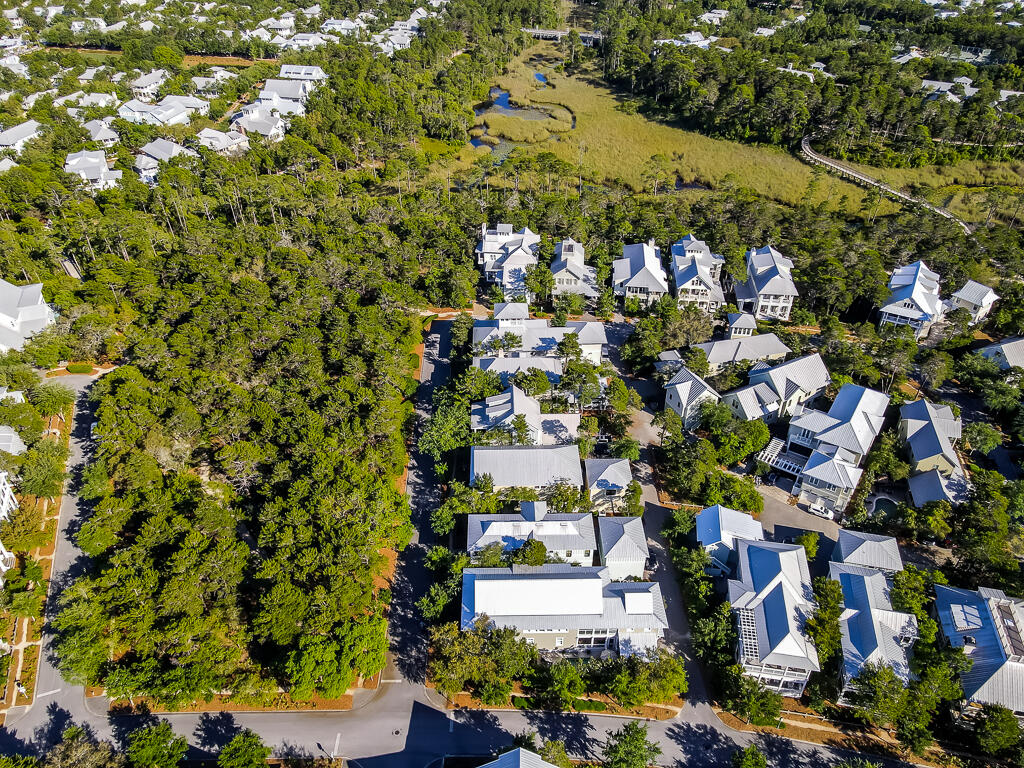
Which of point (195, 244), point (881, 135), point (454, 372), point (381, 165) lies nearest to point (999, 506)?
point (454, 372)

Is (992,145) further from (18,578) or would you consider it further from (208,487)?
(18,578)

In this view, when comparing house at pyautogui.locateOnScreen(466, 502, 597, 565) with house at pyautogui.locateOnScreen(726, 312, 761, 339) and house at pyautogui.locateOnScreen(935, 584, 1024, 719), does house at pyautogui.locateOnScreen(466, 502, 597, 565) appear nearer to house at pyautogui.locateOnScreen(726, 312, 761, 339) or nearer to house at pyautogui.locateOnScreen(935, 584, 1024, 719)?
house at pyautogui.locateOnScreen(935, 584, 1024, 719)

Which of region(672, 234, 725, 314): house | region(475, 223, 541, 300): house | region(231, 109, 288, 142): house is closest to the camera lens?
region(672, 234, 725, 314): house

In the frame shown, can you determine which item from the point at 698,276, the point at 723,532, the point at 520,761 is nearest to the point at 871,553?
the point at 723,532

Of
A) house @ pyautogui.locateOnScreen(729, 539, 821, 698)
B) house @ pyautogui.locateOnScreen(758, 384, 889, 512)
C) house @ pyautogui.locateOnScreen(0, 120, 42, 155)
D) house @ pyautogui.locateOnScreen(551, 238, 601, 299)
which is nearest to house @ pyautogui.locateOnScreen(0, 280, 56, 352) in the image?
house @ pyautogui.locateOnScreen(0, 120, 42, 155)

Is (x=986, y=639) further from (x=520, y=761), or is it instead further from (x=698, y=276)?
(x=698, y=276)

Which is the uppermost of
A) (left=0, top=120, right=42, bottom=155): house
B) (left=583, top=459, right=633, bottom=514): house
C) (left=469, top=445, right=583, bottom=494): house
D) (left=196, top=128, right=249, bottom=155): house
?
(left=0, top=120, right=42, bottom=155): house

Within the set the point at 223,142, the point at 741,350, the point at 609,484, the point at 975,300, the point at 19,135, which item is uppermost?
the point at 19,135
